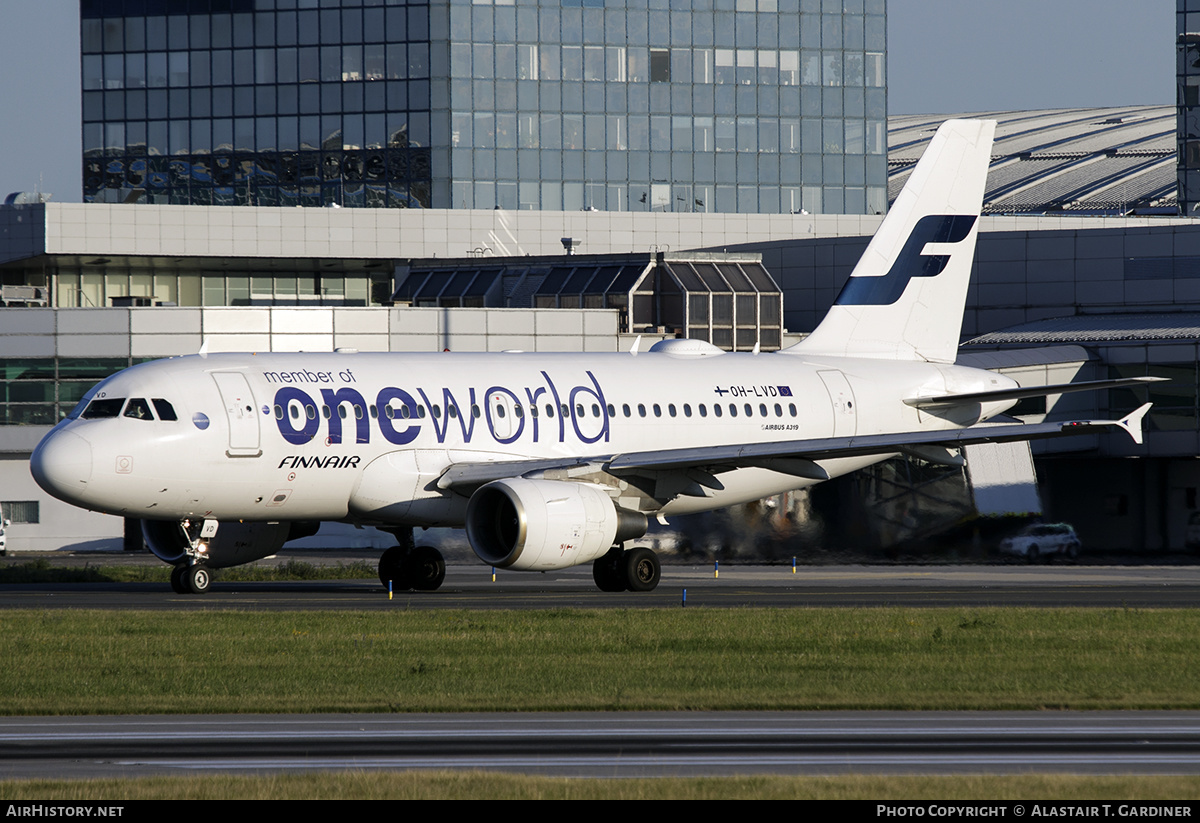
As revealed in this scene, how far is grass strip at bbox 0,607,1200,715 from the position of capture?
17.3m

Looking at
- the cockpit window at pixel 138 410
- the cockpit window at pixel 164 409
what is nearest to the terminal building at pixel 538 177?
the cockpit window at pixel 164 409

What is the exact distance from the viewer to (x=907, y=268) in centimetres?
4094

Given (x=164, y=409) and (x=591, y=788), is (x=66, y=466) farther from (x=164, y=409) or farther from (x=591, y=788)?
(x=591, y=788)

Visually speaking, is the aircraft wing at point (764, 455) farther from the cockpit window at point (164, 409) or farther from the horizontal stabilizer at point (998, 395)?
the cockpit window at point (164, 409)

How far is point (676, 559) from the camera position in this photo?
1761 inches

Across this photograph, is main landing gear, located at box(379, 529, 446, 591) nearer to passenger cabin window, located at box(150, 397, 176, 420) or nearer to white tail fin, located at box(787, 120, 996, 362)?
passenger cabin window, located at box(150, 397, 176, 420)

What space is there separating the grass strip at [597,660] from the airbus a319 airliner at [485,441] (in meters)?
3.92

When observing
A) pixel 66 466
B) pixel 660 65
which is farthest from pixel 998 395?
pixel 660 65

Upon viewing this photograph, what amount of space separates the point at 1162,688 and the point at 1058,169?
97.4 metres

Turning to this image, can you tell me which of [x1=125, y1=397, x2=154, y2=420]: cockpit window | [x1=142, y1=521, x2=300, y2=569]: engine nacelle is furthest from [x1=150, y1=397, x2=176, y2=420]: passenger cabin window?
[x1=142, y1=521, x2=300, y2=569]: engine nacelle

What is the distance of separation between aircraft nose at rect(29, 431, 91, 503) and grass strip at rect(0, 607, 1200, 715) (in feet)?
9.04

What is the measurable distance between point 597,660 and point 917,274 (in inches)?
899

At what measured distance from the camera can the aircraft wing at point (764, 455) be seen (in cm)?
3178

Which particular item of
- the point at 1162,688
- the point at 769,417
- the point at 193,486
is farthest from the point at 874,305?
the point at 1162,688
